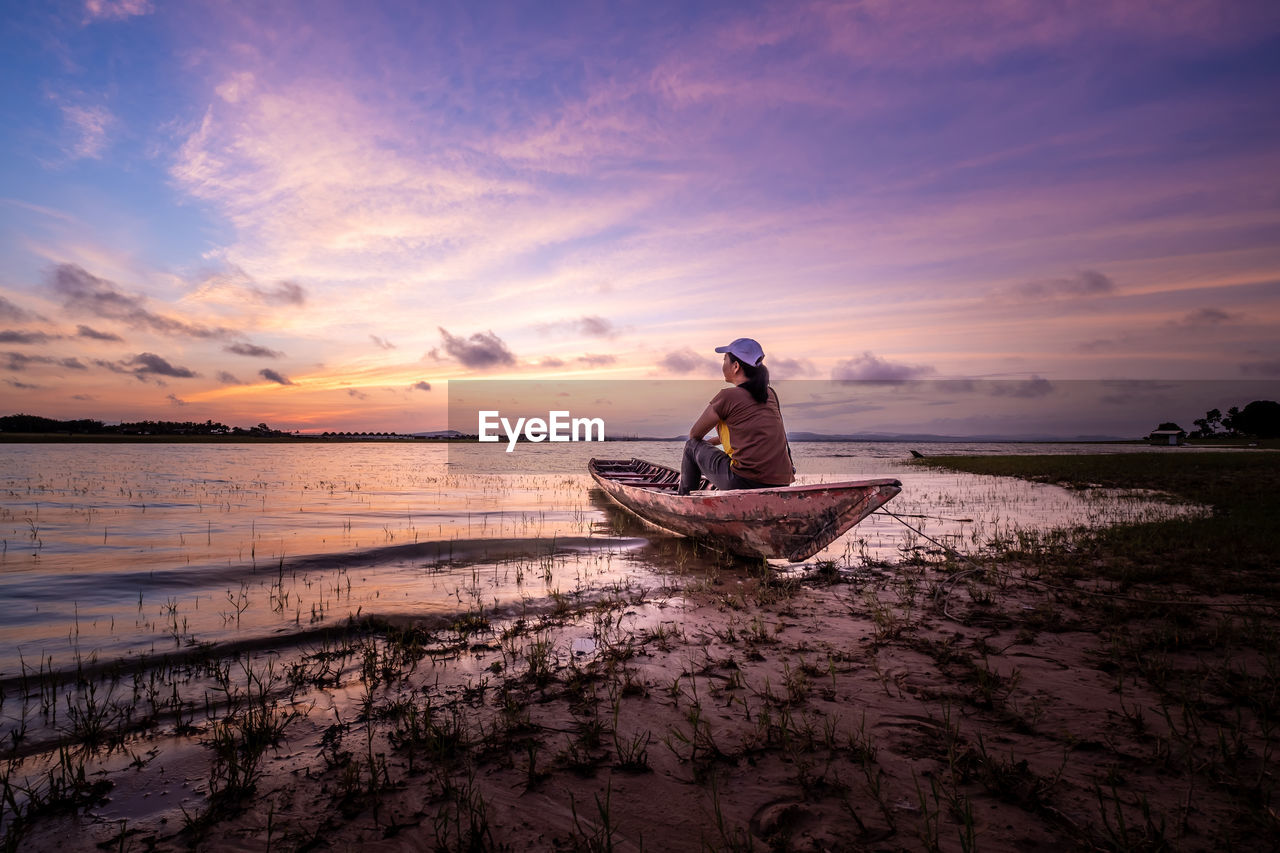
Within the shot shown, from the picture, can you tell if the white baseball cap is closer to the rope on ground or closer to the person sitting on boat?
the person sitting on boat

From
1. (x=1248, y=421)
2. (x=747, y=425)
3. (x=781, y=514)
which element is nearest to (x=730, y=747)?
(x=781, y=514)

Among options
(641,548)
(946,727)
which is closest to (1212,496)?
(641,548)

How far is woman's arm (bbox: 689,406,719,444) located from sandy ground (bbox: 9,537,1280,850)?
379 cm

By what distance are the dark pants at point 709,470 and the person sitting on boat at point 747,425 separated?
0.05 feet

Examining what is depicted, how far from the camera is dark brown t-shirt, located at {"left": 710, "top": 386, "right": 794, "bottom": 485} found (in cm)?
798

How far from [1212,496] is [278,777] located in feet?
66.0

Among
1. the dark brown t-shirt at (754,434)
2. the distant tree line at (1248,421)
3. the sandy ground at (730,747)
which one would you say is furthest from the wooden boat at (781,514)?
the distant tree line at (1248,421)

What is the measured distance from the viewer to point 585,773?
110 inches

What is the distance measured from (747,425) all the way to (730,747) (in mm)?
5457

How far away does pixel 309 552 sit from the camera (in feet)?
29.1

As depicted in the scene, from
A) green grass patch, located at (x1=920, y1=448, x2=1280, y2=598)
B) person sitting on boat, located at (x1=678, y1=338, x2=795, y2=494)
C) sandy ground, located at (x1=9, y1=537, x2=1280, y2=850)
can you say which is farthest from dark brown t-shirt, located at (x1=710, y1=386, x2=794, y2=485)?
green grass patch, located at (x1=920, y1=448, x2=1280, y2=598)

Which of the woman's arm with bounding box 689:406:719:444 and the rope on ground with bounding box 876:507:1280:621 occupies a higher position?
the woman's arm with bounding box 689:406:719:444

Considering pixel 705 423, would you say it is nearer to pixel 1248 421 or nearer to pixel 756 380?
pixel 756 380

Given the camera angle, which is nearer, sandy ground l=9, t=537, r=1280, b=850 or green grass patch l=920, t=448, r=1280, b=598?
sandy ground l=9, t=537, r=1280, b=850
